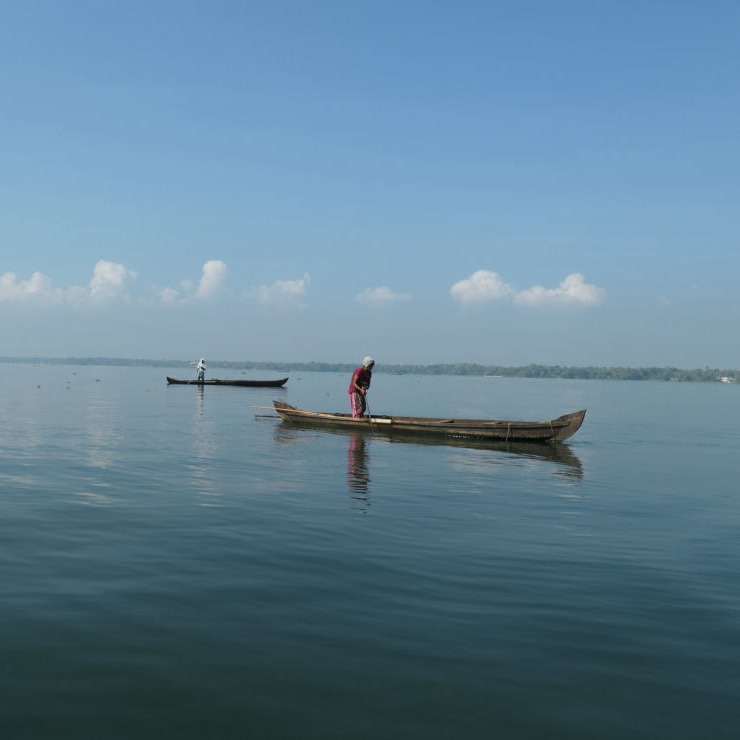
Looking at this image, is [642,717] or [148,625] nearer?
[642,717]

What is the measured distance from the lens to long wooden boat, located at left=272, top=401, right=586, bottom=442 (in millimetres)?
29734

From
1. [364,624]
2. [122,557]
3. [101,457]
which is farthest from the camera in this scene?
[101,457]

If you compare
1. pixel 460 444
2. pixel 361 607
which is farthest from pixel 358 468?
pixel 361 607

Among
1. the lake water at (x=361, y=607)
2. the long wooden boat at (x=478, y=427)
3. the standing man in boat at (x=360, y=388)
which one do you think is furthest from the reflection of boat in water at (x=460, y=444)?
the lake water at (x=361, y=607)

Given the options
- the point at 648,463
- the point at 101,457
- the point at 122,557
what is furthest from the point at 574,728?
the point at 648,463

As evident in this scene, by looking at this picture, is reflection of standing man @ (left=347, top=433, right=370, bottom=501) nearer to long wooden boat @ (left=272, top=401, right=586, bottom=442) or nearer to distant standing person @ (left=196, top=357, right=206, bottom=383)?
long wooden boat @ (left=272, top=401, right=586, bottom=442)

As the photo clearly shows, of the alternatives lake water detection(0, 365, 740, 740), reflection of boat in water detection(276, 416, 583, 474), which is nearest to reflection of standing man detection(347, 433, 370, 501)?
reflection of boat in water detection(276, 416, 583, 474)

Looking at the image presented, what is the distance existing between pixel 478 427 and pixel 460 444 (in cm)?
137

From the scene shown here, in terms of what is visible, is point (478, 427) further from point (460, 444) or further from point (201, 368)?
point (201, 368)

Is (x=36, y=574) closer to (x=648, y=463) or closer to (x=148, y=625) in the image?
(x=148, y=625)

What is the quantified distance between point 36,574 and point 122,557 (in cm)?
130

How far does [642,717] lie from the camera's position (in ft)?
20.4

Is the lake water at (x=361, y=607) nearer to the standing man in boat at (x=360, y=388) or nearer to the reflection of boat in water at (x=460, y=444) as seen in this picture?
the reflection of boat in water at (x=460, y=444)

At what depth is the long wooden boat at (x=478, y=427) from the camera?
29.7 metres
